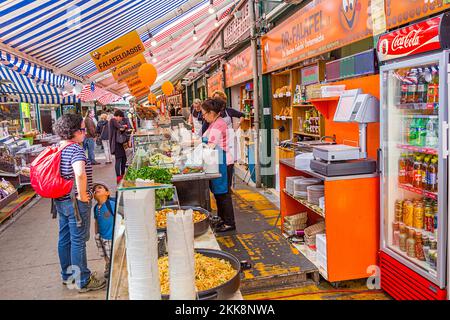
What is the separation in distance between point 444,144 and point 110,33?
8505 millimetres

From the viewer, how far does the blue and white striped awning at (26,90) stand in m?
9.84

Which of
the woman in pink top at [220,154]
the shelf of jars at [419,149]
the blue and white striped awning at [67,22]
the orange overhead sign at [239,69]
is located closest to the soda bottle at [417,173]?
the shelf of jars at [419,149]

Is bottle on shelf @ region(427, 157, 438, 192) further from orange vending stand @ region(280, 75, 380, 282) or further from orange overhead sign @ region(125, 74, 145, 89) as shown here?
orange overhead sign @ region(125, 74, 145, 89)

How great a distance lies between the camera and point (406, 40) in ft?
10.5

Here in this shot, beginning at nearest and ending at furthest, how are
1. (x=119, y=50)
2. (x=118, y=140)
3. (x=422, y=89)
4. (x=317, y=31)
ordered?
(x=422, y=89), (x=317, y=31), (x=119, y=50), (x=118, y=140)

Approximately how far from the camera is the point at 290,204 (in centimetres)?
538

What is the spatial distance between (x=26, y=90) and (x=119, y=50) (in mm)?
3628

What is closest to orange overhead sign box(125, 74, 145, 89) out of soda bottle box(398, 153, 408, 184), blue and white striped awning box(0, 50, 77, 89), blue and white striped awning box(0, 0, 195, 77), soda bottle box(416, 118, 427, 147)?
blue and white striped awning box(0, 0, 195, 77)

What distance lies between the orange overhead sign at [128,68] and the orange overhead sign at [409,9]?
874 centimetres

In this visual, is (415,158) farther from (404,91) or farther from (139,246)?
(139,246)

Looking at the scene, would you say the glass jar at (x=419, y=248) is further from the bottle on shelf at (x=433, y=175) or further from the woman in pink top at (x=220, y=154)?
the woman in pink top at (x=220, y=154)

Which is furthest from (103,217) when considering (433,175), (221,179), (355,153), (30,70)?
(30,70)

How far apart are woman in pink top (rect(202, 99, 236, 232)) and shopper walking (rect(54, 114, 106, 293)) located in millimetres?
1698

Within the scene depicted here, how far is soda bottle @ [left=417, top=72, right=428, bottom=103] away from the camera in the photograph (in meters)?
3.31
